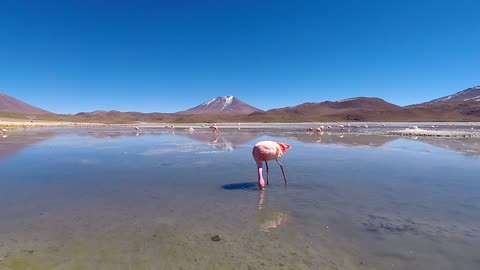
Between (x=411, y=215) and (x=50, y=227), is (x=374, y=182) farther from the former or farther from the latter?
(x=50, y=227)

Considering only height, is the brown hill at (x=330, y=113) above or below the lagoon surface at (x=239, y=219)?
above

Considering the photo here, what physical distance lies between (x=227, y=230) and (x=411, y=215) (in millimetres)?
4009

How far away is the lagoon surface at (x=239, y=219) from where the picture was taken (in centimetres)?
479

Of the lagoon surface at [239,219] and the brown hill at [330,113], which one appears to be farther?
the brown hill at [330,113]

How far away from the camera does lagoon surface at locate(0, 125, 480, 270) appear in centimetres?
479

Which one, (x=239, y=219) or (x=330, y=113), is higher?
(x=330, y=113)

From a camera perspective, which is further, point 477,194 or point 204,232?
point 477,194

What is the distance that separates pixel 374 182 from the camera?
9812mm

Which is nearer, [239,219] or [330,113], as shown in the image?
[239,219]

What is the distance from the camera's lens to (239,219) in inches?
257

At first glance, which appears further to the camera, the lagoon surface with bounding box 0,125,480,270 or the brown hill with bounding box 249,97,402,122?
the brown hill with bounding box 249,97,402,122

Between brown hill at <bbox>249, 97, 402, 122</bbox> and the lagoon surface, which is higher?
brown hill at <bbox>249, 97, 402, 122</bbox>

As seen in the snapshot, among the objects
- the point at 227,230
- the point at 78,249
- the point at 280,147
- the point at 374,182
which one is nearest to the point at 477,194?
the point at 374,182

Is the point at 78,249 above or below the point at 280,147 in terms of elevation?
below
